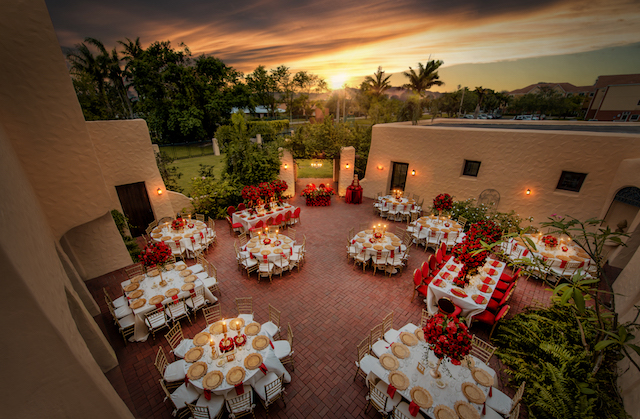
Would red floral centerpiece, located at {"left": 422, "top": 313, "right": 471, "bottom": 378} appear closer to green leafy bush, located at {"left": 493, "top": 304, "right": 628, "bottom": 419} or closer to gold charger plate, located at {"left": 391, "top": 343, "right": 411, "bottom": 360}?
gold charger plate, located at {"left": 391, "top": 343, "right": 411, "bottom": 360}

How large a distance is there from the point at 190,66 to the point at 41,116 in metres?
33.9

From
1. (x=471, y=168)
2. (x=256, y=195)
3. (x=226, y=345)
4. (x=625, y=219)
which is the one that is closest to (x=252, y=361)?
(x=226, y=345)

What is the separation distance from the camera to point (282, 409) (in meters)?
5.18

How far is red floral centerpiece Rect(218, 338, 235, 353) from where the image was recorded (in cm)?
516

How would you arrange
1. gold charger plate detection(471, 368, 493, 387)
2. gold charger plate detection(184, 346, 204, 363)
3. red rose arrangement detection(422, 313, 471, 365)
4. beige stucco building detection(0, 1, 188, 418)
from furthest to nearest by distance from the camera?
gold charger plate detection(184, 346, 204, 363) → gold charger plate detection(471, 368, 493, 387) → red rose arrangement detection(422, 313, 471, 365) → beige stucco building detection(0, 1, 188, 418)

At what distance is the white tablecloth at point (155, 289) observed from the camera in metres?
6.66

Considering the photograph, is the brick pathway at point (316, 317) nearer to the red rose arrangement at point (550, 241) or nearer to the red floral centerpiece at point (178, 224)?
the red rose arrangement at point (550, 241)

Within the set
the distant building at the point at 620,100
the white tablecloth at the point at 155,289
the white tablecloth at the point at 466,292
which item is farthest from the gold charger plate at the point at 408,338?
the distant building at the point at 620,100

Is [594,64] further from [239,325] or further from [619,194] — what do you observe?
[239,325]

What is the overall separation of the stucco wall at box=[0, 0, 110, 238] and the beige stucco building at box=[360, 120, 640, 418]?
1426cm

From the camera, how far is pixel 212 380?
4770mm

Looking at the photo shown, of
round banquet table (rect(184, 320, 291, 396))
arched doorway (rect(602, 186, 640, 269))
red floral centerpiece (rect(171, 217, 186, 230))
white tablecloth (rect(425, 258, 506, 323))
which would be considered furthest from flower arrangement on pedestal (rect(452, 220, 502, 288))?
red floral centerpiece (rect(171, 217, 186, 230))

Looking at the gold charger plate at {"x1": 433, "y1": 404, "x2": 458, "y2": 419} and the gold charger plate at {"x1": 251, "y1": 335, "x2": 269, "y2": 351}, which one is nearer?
the gold charger plate at {"x1": 433, "y1": 404, "x2": 458, "y2": 419}

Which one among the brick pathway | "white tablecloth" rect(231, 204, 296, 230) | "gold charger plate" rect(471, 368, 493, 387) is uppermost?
"gold charger plate" rect(471, 368, 493, 387)
